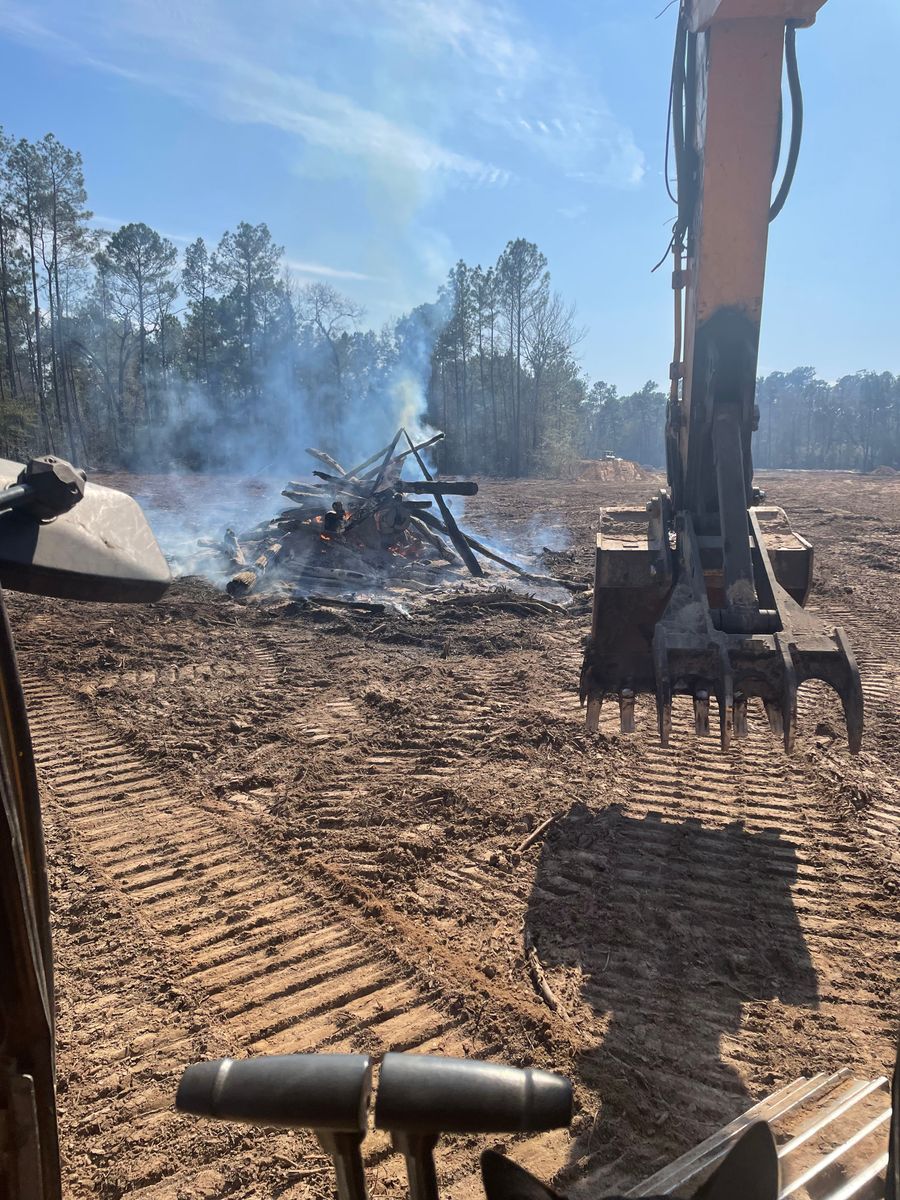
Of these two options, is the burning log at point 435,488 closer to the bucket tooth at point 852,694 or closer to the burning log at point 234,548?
the burning log at point 234,548

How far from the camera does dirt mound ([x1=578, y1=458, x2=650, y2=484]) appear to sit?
44.7 metres

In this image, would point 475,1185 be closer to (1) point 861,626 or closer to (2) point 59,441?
(1) point 861,626

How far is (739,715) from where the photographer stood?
4008 mm

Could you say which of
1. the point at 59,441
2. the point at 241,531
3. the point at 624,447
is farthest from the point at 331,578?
the point at 624,447

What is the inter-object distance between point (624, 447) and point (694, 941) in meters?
87.3

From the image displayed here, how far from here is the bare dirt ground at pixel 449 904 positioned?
283 centimetres

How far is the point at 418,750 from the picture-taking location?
245 inches

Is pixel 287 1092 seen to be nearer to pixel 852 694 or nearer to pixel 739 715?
pixel 739 715

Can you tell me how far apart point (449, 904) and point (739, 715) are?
5.80 ft

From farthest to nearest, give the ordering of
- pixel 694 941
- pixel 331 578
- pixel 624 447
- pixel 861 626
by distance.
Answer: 1. pixel 624 447
2. pixel 331 578
3. pixel 861 626
4. pixel 694 941

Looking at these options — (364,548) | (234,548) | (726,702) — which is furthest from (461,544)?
(726,702)

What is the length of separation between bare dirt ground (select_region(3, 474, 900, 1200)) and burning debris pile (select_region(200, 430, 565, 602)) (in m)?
4.89

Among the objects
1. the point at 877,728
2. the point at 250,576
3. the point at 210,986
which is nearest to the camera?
the point at 210,986

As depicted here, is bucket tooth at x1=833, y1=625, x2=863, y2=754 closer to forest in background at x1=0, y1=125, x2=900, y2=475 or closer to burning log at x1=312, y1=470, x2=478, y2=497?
burning log at x1=312, y1=470, x2=478, y2=497
